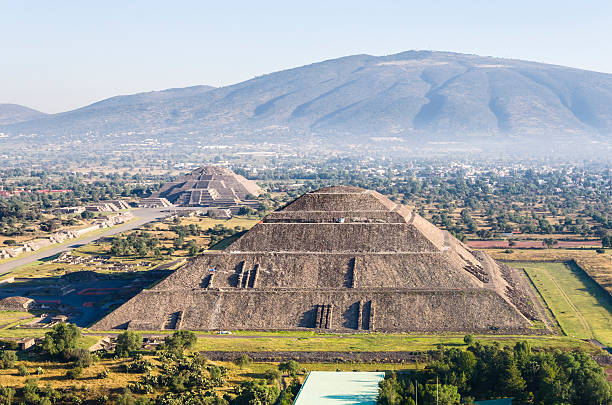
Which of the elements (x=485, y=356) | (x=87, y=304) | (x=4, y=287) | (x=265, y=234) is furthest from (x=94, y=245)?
(x=485, y=356)

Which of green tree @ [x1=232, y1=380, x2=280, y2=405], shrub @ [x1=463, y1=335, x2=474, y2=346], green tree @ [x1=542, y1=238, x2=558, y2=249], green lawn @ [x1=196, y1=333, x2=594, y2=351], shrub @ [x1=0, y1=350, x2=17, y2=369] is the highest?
shrub @ [x1=0, y1=350, x2=17, y2=369]

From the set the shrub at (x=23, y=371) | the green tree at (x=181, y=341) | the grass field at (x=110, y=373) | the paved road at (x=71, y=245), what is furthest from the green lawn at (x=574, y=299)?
the paved road at (x=71, y=245)

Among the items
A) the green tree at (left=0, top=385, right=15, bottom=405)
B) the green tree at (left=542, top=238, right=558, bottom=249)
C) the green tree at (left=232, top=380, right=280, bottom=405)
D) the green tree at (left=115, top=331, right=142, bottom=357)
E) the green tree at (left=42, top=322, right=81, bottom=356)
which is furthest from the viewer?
the green tree at (left=542, top=238, right=558, bottom=249)

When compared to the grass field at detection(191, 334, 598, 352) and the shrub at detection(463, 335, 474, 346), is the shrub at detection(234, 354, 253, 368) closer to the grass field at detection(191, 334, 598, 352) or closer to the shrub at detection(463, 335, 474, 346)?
the grass field at detection(191, 334, 598, 352)

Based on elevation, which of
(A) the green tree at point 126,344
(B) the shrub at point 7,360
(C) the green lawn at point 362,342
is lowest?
(C) the green lawn at point 362,342

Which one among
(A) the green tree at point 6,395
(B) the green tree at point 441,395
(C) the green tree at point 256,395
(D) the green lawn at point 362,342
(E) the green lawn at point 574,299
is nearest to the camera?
(A) the green tree at point 6,395

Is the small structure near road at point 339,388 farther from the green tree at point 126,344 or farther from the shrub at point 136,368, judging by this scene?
the green tree at point 126,344

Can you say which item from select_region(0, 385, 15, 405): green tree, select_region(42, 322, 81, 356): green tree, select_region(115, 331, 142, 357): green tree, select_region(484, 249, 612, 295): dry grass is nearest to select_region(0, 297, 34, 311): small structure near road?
select_region(42, 322, 81, 356): green tree

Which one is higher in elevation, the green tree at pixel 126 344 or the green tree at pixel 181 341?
the green tree at pixel 126 344
